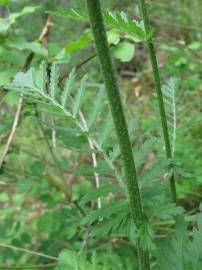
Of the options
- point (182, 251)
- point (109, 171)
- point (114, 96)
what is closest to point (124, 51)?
point (109, 171)

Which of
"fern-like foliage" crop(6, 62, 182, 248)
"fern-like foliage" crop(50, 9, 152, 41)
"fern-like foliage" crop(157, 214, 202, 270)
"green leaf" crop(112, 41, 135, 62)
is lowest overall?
"fern-like foliage" crop(157, 214, 202, 270)

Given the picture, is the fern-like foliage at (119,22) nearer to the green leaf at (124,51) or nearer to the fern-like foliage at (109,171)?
the fern-like foliage at (109,171)

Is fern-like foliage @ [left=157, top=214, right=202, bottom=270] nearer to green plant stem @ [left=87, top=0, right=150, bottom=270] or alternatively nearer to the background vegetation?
the background vegetation

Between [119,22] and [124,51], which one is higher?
[124,51]

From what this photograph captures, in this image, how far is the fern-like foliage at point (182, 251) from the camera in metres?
→ 0.89

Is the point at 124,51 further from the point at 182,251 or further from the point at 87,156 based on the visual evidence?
the point at 87,156

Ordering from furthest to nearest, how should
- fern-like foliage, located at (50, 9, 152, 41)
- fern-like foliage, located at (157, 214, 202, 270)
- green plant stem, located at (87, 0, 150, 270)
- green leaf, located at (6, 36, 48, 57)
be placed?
green leaf, located at (6, 36, 48, 57) < fern-like foliage, located at (157, 214, 202, 270) < fern-like foliage, located at (50, 9, 152, 41) < green plant stem, located at (87, 0, 150, 270)

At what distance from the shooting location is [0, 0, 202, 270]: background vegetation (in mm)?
887

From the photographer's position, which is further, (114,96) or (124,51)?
(124,51)

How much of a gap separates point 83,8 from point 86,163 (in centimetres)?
251

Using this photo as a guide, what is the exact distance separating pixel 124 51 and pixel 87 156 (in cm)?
163

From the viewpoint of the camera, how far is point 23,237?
2.25 metres

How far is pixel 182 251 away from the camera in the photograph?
0.90 metres

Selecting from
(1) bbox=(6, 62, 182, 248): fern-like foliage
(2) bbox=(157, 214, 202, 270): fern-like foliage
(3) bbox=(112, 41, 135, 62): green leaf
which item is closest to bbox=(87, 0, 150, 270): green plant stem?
(1) bbox=(6, 62, 182, 248): fern-like foliage
